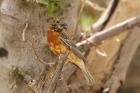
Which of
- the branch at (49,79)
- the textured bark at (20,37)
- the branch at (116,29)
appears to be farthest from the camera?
the branch at (116,29)

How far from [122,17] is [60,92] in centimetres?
73

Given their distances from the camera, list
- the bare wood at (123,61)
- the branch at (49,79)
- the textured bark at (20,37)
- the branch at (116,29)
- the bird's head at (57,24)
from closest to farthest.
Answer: the branch at (49,79) → the bird's head at (57,24) → the textured bark at (20,37) → the branch at (116,29) → the bare wood at (123,61)

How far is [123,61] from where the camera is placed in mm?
2652

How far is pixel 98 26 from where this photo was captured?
2643 mm

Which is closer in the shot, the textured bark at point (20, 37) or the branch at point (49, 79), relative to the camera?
the branch at point (49, 79)

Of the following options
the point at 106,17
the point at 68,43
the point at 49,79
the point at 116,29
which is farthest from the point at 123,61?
the point at 49,79

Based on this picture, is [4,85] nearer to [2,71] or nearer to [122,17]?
[2,71]

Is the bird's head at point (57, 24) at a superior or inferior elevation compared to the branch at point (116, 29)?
superior

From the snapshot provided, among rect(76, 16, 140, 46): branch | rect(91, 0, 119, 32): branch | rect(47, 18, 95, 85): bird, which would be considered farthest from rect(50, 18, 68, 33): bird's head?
rect(91, 0, 119, 32): branch

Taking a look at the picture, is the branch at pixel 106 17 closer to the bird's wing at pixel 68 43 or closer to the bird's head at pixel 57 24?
the bird's wing at pixel 68 43

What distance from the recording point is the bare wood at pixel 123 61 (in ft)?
8.57

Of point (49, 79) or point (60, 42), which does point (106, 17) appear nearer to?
point (60, 42)

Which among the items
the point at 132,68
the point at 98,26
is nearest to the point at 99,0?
the point at 132,68

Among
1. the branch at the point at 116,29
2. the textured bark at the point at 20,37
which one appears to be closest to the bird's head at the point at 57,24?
the textured bark at the point at 20,37
